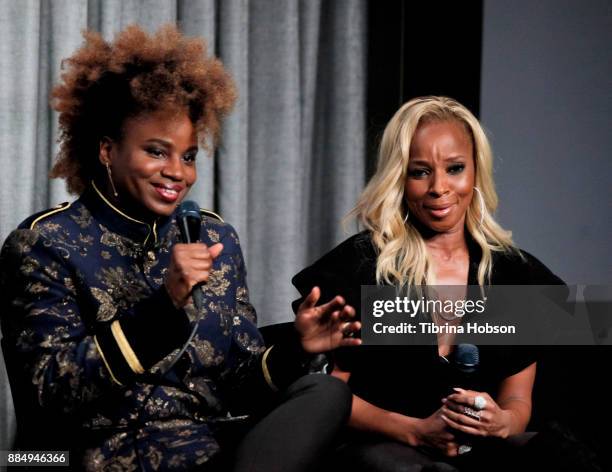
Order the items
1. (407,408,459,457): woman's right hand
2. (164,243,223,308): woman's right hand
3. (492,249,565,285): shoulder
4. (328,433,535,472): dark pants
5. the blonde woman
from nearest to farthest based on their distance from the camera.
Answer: (164,243,223,308): woman's right hand → (328,433,535,472): dark pants → (407,408,459,457): woman's right hand → the blonde woman → (492,249,565,285): shoulder

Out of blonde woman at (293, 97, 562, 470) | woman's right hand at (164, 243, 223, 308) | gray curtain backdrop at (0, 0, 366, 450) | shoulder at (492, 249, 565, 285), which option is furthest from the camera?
gray curtain backdrop at (0, 0, 366, 450)

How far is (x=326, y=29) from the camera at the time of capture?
3.36 meters

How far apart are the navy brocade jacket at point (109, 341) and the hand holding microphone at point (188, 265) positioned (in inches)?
1.0

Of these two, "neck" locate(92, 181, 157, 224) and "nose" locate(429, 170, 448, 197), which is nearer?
"neck" locate(92, 181, 157, 224)

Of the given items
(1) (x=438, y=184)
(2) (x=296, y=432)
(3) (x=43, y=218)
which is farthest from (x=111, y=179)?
(1) (x=438, y=184)

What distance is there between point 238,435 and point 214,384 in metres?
0.12

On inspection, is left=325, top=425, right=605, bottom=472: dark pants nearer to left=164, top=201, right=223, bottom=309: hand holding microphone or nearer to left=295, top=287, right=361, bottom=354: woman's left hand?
left=295, top=287, right=361, bottom=354: woman's left hand

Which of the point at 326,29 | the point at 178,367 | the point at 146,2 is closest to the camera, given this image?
the point at 178,367

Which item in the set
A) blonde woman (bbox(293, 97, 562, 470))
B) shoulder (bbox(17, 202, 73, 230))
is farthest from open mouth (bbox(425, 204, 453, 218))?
shoulder (bbox(17, 202, 73, 230))

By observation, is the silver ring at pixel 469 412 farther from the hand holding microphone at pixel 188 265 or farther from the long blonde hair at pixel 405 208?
the hand holding microphone at pixel 188 265

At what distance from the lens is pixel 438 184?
7.45ft

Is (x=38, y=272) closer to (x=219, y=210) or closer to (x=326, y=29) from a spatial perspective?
(x=219, y=210)

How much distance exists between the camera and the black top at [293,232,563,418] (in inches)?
88.0

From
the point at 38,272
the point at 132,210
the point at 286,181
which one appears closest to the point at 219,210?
the point at 286,181
